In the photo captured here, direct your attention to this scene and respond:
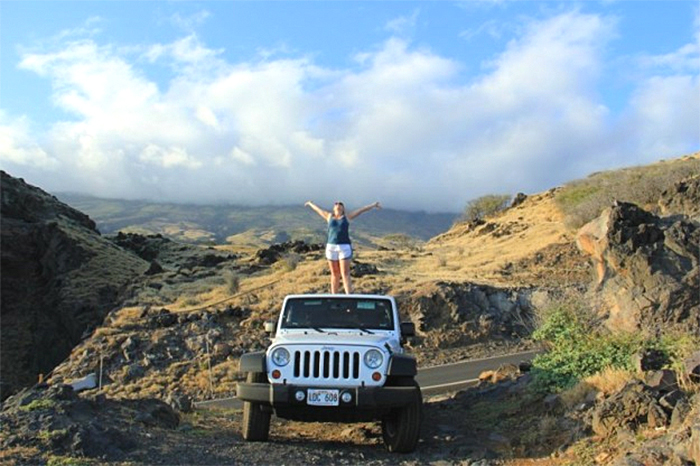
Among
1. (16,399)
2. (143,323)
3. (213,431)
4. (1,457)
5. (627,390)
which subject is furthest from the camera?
(143,323)

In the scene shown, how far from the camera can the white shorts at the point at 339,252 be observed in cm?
1337

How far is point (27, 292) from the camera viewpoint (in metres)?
35.2

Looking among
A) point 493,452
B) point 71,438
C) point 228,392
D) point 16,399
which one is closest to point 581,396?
point 493,452

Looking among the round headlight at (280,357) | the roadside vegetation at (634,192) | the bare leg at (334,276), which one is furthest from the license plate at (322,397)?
the roadside vegetation at (634,192)

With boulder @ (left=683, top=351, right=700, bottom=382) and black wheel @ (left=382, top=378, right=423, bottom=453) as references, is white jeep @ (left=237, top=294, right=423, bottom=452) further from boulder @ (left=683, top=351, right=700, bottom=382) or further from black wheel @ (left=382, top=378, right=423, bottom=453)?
boulder @ (left=683, top=351, right=700, bottom=382)

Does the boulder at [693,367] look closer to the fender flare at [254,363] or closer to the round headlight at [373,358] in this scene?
the round headlight at [373,358]

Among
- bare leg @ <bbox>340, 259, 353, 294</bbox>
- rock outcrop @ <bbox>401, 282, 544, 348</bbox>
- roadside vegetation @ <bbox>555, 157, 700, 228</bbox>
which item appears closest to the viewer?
bare leg @ <bbox>340, 259, 353, 294</bbox>

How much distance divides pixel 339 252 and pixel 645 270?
601cm

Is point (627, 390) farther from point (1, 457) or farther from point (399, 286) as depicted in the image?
point (399, 286)

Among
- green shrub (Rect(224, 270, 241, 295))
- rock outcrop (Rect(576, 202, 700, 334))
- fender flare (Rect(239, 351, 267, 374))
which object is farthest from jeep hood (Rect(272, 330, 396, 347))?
green shrub (Rect(224, 270, 241, 295))

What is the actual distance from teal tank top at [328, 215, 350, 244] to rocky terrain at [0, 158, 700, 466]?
3.60m

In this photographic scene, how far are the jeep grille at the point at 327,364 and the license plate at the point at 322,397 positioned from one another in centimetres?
21

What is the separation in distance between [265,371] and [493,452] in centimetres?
314

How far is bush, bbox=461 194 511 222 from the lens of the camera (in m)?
68.1
